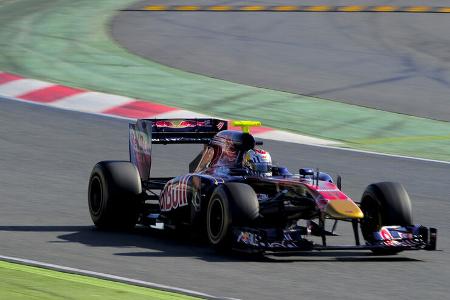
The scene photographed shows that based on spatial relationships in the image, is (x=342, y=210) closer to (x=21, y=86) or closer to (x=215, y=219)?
(x=215, y=219)

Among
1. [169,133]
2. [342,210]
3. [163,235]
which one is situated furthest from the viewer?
[169,133]

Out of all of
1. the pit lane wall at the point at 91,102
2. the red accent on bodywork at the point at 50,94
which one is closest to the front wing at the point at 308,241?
the pit lane wall at the point at 91,102

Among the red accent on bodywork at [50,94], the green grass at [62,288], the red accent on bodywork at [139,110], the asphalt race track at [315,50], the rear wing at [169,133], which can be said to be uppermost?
the asphalt race track at [315,50]

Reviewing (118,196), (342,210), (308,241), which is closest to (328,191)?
(342,210)

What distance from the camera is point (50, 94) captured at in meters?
21.1

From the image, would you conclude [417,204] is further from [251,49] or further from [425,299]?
[251,49]

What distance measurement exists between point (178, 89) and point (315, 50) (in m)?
4.82

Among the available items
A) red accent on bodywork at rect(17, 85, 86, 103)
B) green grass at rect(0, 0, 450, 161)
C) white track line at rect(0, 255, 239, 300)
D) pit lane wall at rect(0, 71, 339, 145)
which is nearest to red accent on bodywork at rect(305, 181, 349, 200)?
white track line at rect(0, 255, 239, 300)

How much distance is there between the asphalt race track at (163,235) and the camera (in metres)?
9.79

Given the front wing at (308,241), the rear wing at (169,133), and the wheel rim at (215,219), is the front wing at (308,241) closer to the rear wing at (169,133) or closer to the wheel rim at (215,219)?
the wheel rim at (215,219)

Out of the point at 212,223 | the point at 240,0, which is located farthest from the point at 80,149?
the point at 240,0

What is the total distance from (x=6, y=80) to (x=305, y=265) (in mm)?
12271

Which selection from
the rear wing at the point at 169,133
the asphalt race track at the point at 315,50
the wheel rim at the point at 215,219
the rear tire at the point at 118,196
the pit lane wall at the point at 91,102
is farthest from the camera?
the asphalt race track at the point at 315,50

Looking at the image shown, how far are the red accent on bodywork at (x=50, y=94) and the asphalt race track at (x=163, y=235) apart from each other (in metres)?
0.49
